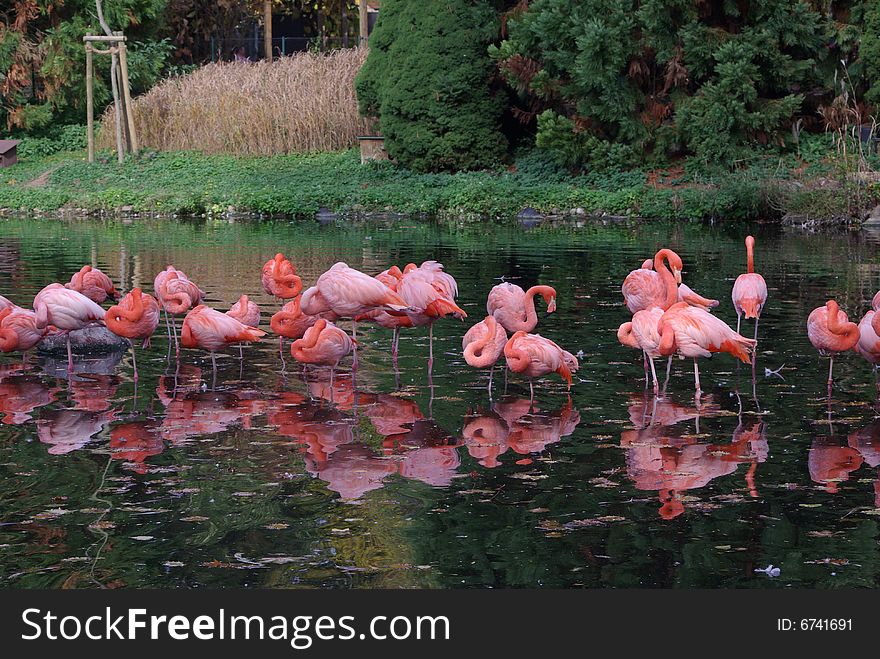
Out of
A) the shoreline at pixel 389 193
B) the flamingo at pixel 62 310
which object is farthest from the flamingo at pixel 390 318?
the shoreline at pixel 389 193

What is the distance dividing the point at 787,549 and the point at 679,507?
24.8 inches

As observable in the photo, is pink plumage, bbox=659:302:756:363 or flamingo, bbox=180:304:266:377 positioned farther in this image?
flamingo, bbox=180:304:266:377

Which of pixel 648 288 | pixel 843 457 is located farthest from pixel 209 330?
pixel 843 457

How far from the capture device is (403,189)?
72.7 ft

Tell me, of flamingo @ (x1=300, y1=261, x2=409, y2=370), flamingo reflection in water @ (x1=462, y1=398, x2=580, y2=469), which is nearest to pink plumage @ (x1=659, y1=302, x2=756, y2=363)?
flamingo reflection in water @ (x1=462, y1=398, x2=580, y2=469)

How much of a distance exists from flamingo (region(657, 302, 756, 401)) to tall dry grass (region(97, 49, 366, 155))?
62.2 ft

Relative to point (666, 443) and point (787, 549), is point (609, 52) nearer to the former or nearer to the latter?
point (666, 443)

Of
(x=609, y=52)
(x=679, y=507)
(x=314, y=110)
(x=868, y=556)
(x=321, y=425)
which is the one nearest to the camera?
(x=868, y=556)

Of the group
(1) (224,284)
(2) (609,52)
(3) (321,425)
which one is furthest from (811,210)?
(3) (321,425)

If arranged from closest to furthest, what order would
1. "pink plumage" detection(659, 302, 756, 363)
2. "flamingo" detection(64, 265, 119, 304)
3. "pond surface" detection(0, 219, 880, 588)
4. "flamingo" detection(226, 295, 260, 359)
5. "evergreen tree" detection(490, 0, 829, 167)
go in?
"pond surface" detection(0, 219, 880, 588) < "pink plumage" detection(659, 302, 756, 363) < "flamingo" detection(226, 295, 260, 359) < "flamingo" detection(64, 265, 119, 304) < "evergreen tree" detection(490, 0, 829, 167)

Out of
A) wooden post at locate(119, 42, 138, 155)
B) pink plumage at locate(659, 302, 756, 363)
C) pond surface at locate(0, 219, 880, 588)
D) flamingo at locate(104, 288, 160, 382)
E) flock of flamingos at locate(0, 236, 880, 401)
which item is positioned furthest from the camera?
wooden post at locate(119, 42, 138, 155)

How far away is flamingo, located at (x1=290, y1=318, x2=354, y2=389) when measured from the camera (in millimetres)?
7773

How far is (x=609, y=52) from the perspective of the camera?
67.4ft

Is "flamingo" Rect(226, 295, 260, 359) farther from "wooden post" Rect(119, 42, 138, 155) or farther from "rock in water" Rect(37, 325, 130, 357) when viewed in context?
"wooden post" Rect(119, 42, 138, 155)
